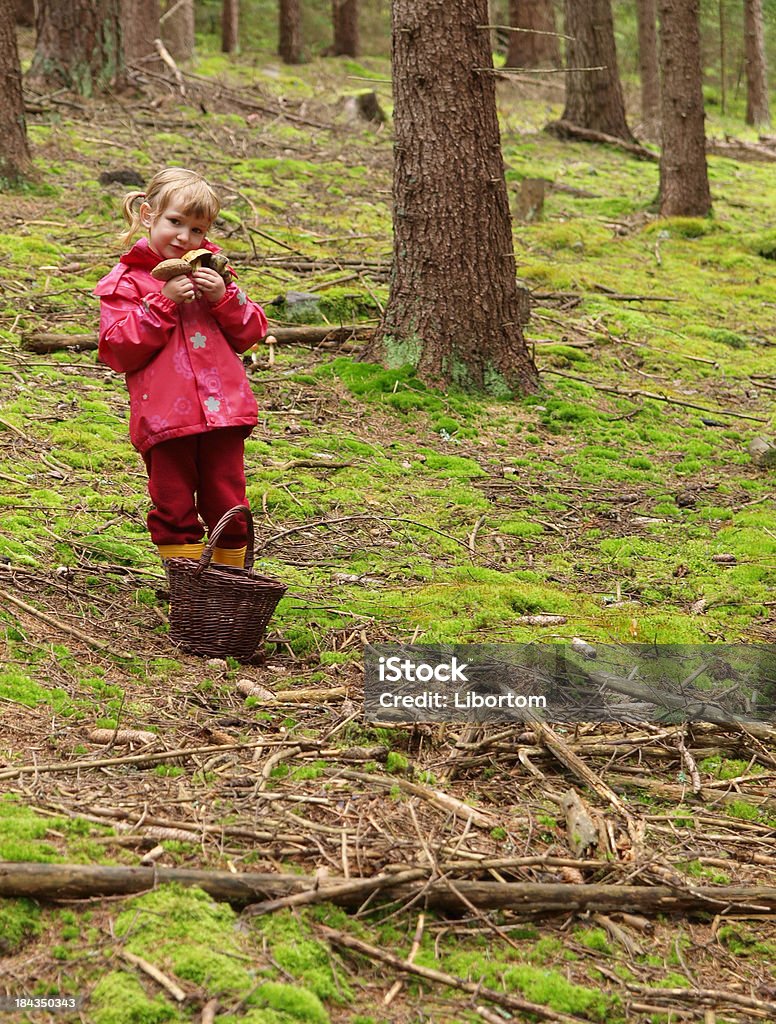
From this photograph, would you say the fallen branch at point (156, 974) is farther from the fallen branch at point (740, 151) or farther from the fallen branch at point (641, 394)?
the fallen branch at point (740, 151)

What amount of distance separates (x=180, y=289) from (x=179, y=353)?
279 millimetres

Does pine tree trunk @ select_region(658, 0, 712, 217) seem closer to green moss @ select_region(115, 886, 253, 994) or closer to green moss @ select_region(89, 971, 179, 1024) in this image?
green moss @ select_region(115, 886, 253, 994)

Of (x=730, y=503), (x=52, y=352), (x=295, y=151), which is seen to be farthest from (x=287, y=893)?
(x=295, y=151)

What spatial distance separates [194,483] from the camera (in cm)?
482

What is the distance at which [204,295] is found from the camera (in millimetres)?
4512

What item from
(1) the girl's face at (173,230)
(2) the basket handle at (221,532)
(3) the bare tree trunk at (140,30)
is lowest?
(2) the basket handle at (221,532)

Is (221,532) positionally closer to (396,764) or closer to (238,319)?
(238,319)

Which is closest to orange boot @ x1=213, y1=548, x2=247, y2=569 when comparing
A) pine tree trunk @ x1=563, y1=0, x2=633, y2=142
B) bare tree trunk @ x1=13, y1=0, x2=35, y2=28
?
pine tree trunk @ x1=563, y1=0, x2=633, y2=142

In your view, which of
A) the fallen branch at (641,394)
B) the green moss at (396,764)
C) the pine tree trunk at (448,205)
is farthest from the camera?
the fallen branch at (641,394)

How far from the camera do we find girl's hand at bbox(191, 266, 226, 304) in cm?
445

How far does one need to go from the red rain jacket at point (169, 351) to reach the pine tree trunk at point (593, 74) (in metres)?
13.0

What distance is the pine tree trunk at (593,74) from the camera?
1712 centimetres

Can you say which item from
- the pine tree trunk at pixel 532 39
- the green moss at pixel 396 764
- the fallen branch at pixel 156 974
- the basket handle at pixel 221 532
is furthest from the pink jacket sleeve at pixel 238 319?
the pine tree trunk at pixel 532 39

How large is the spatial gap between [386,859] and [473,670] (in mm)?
1349
